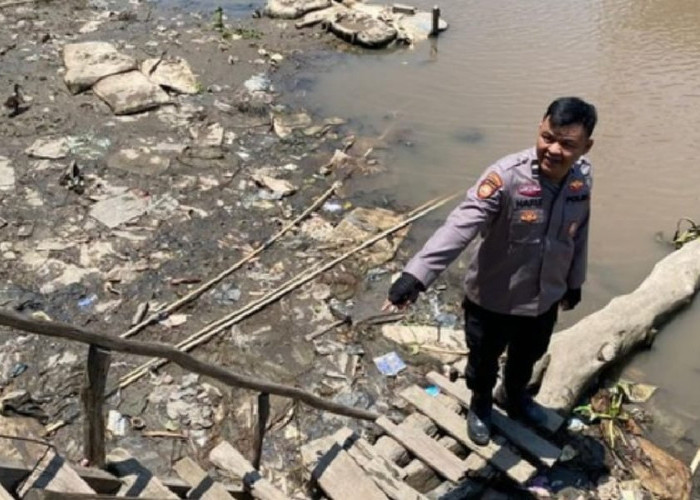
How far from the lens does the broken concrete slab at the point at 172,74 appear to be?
898cm

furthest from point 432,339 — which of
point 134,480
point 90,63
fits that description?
point 90,63

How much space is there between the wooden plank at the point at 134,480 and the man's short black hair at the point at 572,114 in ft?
6.86

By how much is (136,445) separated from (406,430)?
5.62 feet

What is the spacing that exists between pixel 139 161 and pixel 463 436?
491 cm

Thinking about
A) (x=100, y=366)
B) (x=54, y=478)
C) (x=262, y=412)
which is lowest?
(x=262, y=412)

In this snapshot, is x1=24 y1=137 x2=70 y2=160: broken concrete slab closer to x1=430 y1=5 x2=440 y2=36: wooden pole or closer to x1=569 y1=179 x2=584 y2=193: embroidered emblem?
x1=569 y1=179 x2=584 y2=193: embroidered emblem

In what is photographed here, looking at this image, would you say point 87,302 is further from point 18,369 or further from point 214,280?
point 214,280

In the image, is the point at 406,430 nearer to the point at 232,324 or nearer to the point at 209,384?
the point at 209,384

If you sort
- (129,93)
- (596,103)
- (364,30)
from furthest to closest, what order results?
(364,30), (596,103), (129,93)

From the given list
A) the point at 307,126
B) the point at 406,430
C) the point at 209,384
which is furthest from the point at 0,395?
the point at 307,126

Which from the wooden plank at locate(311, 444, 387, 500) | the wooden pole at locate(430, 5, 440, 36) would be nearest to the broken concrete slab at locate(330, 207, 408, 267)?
the wooden plank at locate(311, 444, 387, 500)

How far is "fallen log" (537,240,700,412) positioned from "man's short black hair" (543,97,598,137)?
2209 mm

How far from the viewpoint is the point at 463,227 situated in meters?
2.88

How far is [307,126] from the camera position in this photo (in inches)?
331
